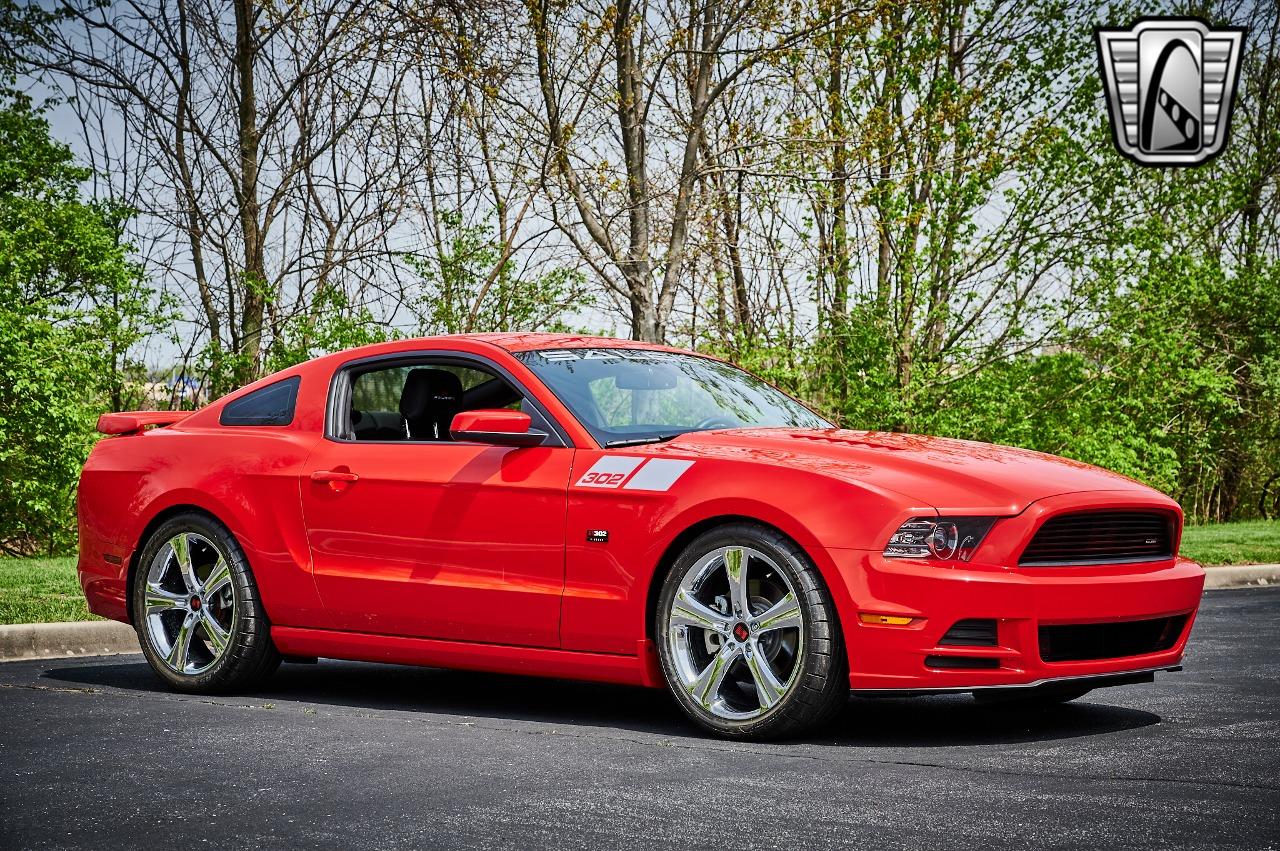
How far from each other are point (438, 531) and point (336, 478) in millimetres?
659

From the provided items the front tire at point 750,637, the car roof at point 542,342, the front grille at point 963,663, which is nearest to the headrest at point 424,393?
the car roof at point 542,342

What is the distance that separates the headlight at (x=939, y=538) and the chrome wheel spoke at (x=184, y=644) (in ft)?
11.7

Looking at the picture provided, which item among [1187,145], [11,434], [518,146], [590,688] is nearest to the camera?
[590,688]

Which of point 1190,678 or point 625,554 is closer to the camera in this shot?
point 625,554

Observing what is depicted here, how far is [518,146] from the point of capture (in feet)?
51.6

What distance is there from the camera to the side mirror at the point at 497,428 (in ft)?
20.3

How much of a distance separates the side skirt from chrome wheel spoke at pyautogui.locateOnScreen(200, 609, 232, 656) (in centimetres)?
26

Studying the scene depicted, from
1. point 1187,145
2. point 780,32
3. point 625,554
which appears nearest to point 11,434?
point 780,32

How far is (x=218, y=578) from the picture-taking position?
7.19 m

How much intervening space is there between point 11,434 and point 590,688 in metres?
9.45

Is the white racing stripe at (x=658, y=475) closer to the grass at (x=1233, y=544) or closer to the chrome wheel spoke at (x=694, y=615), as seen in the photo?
the chrome wheel spoke at (x=694, y=615)

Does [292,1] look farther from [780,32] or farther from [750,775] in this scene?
[750,775]

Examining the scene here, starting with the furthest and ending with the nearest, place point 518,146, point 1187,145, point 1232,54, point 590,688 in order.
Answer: point 1232,54 → point 1187,145 → point 518,146 → point 590,688

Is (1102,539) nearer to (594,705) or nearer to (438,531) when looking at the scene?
(594,705)
